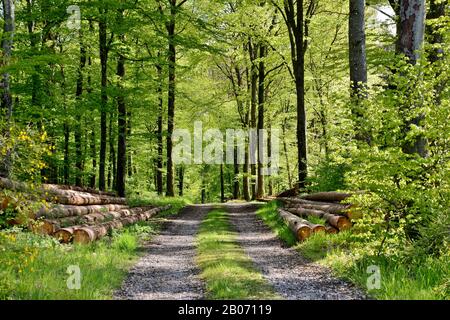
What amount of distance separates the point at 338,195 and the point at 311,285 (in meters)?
6.39

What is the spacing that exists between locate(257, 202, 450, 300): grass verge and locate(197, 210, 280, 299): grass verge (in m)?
1.45

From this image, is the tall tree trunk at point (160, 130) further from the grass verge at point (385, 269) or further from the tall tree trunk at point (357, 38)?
the grass verge at point (385, 269)

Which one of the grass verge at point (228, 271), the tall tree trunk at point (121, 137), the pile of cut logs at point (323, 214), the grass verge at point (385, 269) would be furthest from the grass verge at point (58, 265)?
the tall tree trunk at point (121, 137)

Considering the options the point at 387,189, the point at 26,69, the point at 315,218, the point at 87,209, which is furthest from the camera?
the point at 87,209

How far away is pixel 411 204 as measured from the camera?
7871mm

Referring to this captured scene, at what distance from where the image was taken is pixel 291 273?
8.21 meters

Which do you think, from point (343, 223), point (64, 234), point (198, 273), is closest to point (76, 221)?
point (64, 234)

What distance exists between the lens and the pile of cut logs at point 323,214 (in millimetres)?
10914

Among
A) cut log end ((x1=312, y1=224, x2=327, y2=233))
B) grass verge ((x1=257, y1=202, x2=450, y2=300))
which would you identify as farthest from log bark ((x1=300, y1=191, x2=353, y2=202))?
grass verge ((x1=257, y1=202, x2=450, y2=300))

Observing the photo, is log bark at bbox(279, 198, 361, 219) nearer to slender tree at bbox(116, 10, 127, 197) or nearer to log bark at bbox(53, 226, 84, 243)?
log bark at bbox(53, 226, 84, 243)

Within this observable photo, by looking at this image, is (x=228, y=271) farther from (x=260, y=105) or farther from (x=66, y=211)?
(x=260, y=105)

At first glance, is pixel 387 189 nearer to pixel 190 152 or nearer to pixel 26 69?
pixel 26 69

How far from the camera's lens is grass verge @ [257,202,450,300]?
575 cm

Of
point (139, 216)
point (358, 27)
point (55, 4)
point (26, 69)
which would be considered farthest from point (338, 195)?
point (55, 4)
